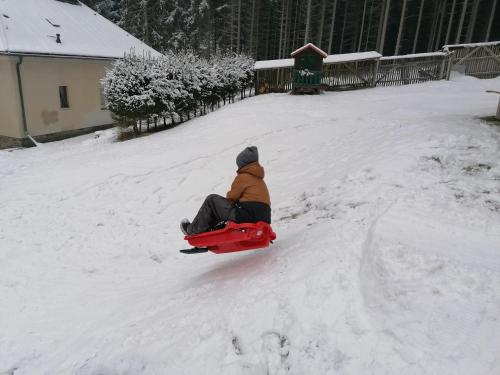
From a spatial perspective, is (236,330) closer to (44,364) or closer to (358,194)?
(44,364)

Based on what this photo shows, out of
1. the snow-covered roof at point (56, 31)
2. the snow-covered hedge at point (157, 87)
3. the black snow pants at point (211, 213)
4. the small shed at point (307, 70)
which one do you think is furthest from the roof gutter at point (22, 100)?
the black snow pants at point (211, 213)

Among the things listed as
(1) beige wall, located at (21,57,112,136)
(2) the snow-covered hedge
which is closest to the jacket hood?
(2) the snow-covered hedge

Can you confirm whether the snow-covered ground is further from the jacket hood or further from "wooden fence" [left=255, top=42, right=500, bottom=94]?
"wooden fence" [left=255, top=42, right=500, bottom=94]

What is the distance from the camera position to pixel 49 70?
1606 cm

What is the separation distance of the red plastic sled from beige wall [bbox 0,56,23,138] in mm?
14468

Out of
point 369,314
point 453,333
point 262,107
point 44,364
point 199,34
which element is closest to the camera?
point 453,333

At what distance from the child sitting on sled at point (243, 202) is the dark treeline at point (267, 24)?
32501mm

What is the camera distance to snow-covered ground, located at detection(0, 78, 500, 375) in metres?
2.85

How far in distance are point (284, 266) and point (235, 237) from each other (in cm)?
63

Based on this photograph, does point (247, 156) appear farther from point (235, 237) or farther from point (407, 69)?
point (407, 69)

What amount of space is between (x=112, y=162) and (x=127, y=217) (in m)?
3.54

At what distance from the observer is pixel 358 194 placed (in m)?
5.30

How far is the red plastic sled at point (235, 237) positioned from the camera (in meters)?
4.03

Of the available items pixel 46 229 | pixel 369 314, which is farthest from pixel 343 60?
pixel 369 314
